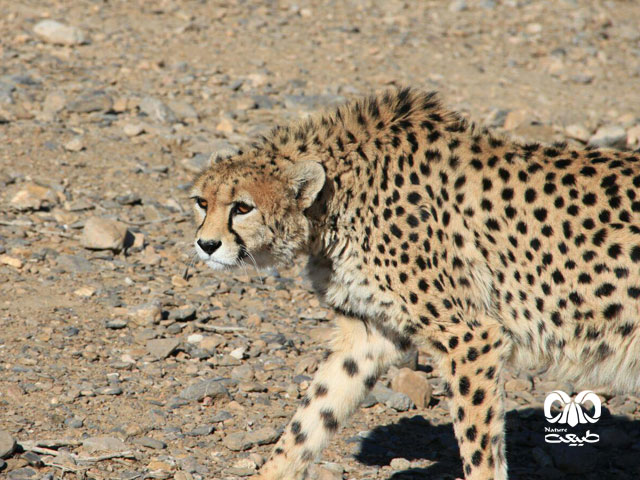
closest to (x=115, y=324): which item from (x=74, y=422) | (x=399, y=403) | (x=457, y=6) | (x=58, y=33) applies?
(x=74, y=422)

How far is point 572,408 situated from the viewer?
686 centimetres

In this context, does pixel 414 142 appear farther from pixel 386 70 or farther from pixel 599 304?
pixel 386 70

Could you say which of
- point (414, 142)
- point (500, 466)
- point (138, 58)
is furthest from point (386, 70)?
point (500, 466)

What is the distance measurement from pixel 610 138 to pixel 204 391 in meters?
5.83

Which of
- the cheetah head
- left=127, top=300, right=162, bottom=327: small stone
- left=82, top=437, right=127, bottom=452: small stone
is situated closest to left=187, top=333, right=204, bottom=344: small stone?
left=127, top=300, right=162, bottom=327: small stone

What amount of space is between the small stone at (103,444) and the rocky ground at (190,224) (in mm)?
25

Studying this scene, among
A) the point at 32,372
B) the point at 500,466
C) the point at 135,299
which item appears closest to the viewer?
the point at 500,466

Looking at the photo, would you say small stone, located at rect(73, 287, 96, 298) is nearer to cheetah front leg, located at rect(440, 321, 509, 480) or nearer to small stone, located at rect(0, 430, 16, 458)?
small stone, located at rect(0, 430, 16, 458)

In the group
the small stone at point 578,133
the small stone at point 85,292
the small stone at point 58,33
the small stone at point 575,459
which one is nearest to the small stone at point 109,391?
the small stone at point 85,292

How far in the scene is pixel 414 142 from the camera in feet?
17.9

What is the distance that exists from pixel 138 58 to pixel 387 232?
6.55m

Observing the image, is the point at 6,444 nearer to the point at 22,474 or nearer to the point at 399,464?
the point at 22,474

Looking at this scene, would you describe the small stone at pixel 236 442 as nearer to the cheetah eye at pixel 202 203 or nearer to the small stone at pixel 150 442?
the small stone at pixel 150 442

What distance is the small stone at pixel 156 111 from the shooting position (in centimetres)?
972
